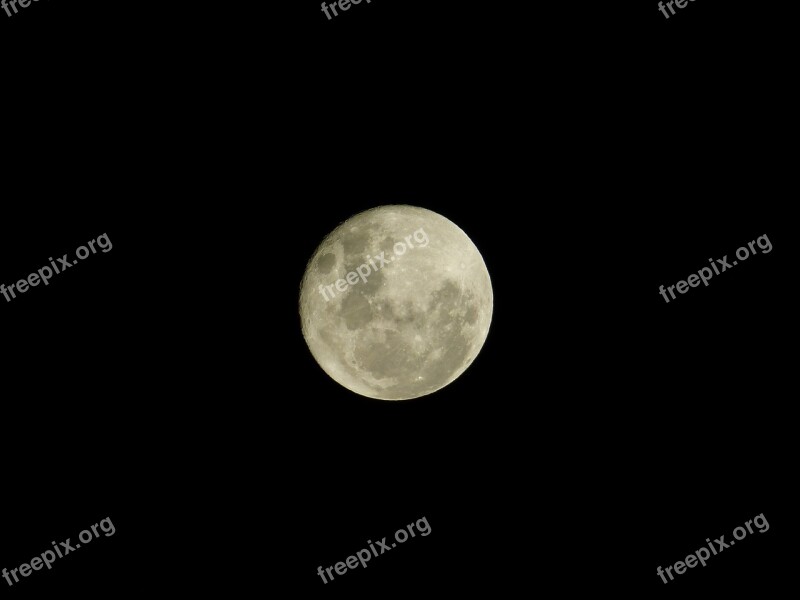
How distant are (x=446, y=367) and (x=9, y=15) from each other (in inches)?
172

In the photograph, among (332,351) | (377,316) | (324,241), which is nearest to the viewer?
(377,316)

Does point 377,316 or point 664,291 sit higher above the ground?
point 377,316

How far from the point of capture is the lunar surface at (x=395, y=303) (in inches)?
160

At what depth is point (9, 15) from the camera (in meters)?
4.20

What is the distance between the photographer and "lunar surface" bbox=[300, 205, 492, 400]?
4074 millimetres

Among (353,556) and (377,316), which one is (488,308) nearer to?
(377,316)

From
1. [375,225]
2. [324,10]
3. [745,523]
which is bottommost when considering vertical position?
[745,523]

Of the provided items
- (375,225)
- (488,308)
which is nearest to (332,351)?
(375,225)

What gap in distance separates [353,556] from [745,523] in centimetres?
356

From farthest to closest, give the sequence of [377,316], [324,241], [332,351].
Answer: [324,241] → [332,351] → [377,316]

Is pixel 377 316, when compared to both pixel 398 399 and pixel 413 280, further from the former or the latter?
pixel 398 399

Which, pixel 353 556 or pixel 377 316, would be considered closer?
pixel 377 316

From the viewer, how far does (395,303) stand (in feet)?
13.3

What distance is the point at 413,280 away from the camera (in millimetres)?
4078
